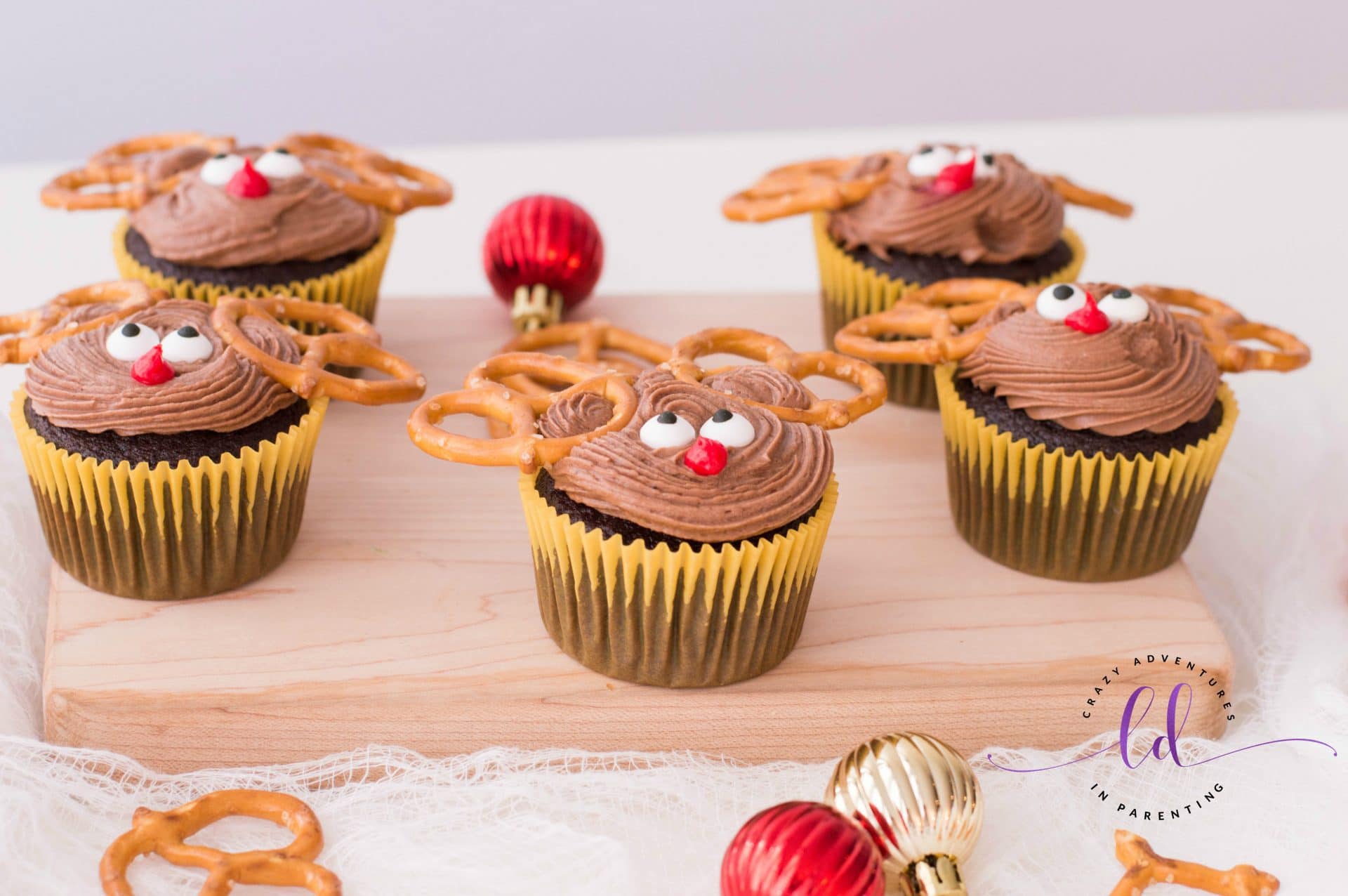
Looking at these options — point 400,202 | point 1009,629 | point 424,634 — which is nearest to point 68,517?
point 424,634

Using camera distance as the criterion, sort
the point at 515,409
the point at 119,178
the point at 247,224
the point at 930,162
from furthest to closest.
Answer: the point at 119,178
the point at 930,162
the point at 247,224
the point at 515,409

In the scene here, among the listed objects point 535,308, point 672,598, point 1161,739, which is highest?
point 672,598

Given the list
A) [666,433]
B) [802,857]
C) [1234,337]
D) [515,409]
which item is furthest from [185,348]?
[1234,337]

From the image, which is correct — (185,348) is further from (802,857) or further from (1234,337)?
(1234,337)

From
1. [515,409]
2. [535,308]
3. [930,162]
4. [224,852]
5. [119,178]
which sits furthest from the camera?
[535,308]

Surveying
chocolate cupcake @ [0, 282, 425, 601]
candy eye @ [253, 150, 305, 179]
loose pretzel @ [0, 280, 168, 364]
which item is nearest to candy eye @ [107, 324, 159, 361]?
chocolate cupcake @ [0, 282, 425, 601]

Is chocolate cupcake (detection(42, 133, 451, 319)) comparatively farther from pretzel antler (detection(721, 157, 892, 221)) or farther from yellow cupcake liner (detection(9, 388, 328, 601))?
pretzel antler (detection(721, 157, 892, 221))
